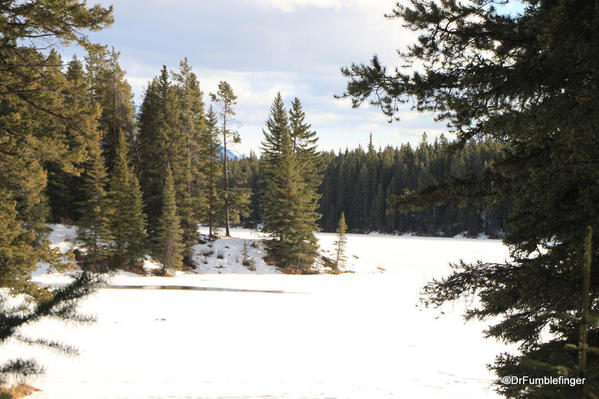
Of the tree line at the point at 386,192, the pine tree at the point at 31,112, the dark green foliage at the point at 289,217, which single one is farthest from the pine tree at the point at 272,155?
the tree line at the point at 386,192

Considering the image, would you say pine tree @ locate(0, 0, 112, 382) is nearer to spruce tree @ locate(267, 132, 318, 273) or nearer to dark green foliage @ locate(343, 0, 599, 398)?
dark green foliage @ locate(343, 0, 599, 398)

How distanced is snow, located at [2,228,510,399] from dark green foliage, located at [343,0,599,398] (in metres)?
1.42

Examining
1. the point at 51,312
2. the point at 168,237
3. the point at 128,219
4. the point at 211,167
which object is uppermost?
the point at 211,167

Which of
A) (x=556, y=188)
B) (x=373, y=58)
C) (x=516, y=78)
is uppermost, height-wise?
(x=373, y=58)

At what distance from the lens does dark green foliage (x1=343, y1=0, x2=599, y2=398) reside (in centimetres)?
355

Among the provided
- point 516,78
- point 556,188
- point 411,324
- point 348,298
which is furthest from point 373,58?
point 348,298

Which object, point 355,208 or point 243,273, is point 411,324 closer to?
point 243,273

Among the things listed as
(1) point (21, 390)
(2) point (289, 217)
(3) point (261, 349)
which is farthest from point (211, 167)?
(1) point (21, 390)

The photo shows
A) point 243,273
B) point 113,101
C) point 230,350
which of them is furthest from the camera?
point 113,101

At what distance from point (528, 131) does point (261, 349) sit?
8.81 meters

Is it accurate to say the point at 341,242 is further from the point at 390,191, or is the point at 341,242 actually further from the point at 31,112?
the point at 390,191

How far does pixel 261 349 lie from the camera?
10.7 meters

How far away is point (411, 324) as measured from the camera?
1423 centimetres

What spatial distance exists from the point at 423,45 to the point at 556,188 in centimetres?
253
